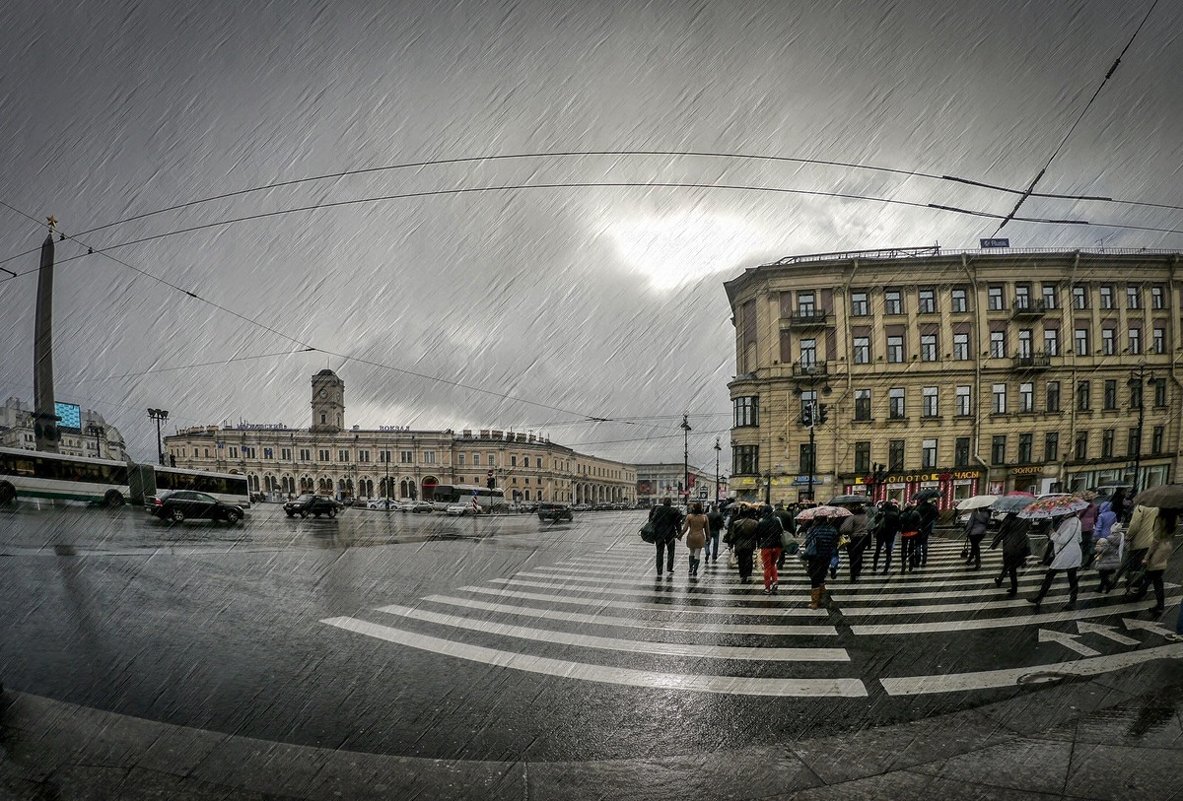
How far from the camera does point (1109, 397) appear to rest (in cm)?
843

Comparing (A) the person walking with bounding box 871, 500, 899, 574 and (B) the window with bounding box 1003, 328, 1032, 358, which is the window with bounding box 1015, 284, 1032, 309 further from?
(A) the person walking with bounding box 871, 500, 899, 574

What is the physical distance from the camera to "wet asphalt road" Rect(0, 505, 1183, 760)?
12.7ft

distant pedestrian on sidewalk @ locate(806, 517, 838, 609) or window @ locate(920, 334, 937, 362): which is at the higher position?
window @ locate(920, 334, 937, 362)

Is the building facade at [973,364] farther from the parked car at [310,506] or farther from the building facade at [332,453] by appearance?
the parked car at [310,506]

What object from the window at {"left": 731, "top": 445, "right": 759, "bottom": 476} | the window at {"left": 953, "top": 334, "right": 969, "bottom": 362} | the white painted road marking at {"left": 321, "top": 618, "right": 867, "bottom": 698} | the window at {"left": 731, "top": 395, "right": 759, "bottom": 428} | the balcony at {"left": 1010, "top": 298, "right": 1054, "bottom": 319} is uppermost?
the balcony at {"left": 1010, "top": 298, "right": 1054, "bottom": 319}

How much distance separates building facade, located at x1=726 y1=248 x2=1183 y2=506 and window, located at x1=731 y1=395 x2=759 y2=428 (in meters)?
0.21

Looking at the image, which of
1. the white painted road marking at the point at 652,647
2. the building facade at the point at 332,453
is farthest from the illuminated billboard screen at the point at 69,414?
the white painted road marking at the point at 652,647

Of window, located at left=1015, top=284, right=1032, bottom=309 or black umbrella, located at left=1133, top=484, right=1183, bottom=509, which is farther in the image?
window, located at left=1015, top=284, right=1032, bottom=309

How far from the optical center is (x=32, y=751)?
10.6ft

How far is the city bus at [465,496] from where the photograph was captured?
50.2 meters

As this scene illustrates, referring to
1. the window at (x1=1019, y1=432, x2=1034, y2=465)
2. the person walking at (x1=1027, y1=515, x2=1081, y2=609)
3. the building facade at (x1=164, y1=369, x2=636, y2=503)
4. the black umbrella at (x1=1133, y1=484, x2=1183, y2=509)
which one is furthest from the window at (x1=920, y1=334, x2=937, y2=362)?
the building facade at (x1=164, y1=369, x2=636, y2=503)

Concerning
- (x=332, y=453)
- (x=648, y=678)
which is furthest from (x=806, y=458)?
(x=332, y=453)

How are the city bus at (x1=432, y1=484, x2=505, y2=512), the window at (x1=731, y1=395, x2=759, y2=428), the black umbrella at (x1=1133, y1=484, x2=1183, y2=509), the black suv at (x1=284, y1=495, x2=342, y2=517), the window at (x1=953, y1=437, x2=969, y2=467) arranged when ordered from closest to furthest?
1. the black umbrella at (x1=1133, y1=484, x2=1183, y2=509)
2. the window at (x1=953, y1=437, x2=969, y2=467)
3. the window at (x1=731, y1=395, x2=759, y2=428)
4. the black suv at (x1=284, y1=495, x2=342, y2=517)
5. the city bus at (x1=432, y1=484, x2=505, y2=512)

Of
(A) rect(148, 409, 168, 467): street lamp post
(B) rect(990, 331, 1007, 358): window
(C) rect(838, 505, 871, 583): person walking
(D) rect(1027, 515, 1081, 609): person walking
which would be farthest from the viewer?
(A) rect(148, 409, 168, 467): street lamp post
